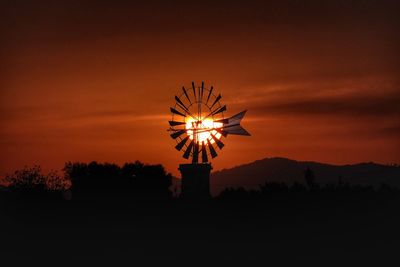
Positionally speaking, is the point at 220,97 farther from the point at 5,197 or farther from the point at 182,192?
the point at 5,197

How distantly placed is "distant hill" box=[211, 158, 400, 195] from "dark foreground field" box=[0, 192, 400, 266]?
82.5 metres

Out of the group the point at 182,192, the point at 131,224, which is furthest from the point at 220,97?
the point at 131,224

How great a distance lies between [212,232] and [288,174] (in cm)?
13680

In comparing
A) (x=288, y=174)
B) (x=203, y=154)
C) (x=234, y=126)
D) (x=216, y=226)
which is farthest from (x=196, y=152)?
(x=288, y=174)

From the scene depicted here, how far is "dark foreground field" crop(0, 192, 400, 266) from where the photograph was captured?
34969 mm

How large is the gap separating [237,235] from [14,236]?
1035cm

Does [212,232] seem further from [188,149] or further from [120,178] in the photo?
[120,178]

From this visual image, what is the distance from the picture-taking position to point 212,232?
122ft

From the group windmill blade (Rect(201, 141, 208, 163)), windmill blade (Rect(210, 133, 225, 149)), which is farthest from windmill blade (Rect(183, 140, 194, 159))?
windmill blade (Rect(210, 133, 225, 149))

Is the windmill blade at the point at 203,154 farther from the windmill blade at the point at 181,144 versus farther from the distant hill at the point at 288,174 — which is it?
the distant hill at the point at 288,174

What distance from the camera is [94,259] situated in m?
35.4

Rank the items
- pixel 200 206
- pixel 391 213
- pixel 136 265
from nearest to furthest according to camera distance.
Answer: pixel 136 265 → pixel 391 213 → pixel 200 206

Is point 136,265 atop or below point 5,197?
below

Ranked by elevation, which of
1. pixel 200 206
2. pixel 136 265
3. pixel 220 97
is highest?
pixel 220 97
